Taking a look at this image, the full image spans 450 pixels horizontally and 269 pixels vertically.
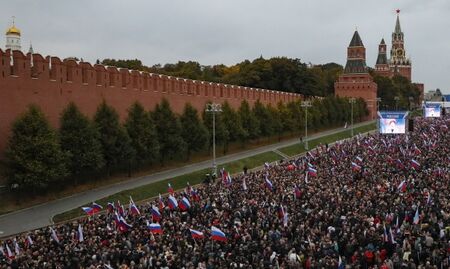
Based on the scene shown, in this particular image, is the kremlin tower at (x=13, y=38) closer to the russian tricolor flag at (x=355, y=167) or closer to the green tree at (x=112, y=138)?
the green tree at (x=112, y=138)

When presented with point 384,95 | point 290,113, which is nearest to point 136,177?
point 290,113

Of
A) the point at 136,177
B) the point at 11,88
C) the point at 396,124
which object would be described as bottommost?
the point at 136,177

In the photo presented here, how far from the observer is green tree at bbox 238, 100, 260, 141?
5262 cm

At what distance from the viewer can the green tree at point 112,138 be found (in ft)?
117

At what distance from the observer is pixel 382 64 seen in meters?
179

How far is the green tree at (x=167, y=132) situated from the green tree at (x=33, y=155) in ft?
34.3

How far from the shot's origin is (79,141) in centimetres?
3341

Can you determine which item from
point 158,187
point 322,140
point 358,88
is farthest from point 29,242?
point 358,88

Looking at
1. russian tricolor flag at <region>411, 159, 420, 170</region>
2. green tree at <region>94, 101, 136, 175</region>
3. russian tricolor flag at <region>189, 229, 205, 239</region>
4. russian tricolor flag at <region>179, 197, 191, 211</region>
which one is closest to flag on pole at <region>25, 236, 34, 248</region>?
russian tricolor flag at <region>189, 229, 205, 239</region>

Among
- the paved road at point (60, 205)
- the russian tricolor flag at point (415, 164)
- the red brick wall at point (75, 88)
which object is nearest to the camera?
the paved road at point (60, 205)

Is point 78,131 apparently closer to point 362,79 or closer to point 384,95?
point 362,79

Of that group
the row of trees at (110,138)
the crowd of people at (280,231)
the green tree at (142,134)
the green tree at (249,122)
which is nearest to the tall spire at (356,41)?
the row of trees at (110,138)

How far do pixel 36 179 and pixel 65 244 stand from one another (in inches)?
492

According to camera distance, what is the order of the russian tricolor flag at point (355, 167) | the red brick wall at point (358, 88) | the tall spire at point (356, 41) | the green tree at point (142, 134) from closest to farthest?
the russian tricolor flag at point (355, 167) < the green tree at point (142, 134) < the red brick wall at point (358, 88) < the tall spire at point (356, 41)
